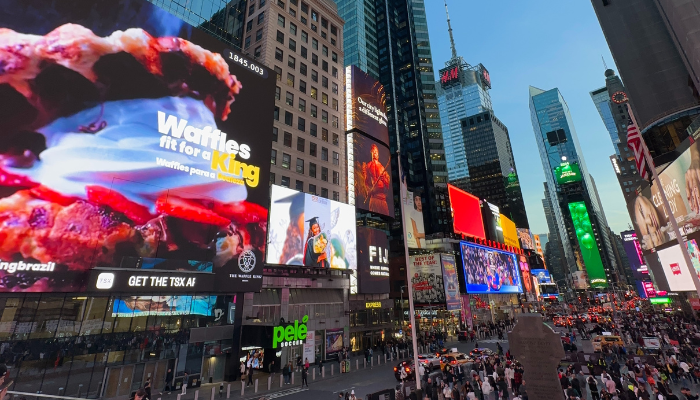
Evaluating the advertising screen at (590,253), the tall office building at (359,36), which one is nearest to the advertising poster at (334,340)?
the tall office building at (359,36)

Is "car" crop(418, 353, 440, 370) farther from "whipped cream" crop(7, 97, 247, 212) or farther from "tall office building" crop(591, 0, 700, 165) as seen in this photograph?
"tall office building" crop(591, 0, 700, 165)

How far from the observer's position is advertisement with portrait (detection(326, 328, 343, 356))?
39.9 metres

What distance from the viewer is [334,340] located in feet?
134

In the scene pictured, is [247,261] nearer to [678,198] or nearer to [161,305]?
[161,305]

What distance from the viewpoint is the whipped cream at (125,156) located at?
21.8m

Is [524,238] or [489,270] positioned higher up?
[524,238]

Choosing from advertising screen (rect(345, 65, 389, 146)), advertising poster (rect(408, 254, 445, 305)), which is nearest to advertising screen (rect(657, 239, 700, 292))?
advertising poster (rect(408, 254, 445, 305))

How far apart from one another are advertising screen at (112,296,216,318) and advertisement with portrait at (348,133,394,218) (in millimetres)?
26297

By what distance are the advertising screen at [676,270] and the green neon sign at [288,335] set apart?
38.8m

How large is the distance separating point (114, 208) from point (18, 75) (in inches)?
381

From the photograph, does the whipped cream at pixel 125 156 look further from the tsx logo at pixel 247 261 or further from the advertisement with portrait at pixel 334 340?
the advertisement with portrait at pixel 334 340

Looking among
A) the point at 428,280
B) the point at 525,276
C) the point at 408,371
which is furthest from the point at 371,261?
the point at 525,276

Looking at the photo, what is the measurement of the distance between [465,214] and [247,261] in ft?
191

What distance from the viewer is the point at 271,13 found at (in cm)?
4625
